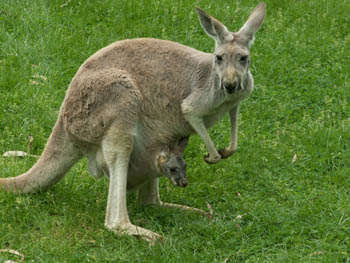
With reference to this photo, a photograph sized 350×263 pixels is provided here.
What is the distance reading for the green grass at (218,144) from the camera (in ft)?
15.3

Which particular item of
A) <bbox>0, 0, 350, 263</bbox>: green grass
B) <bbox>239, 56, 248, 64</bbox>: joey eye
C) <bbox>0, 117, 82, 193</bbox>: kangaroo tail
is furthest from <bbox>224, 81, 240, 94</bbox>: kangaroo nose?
<bbox>0, 117, 82, 193</bbox>: kangaroo tail

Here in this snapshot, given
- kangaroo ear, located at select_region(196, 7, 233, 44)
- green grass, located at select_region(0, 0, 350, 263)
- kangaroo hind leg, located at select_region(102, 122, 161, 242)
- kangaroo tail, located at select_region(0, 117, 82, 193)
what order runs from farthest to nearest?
kangaroo tail, located at select_region(0, 117, 82, 193) → kangaroo ear, located at select_region(196, 7, 233, 44) → kangaroo hind leg, located at select_region(102, 122, 161, 242) → green grass, located at select_region(0, 0, 350, 263)

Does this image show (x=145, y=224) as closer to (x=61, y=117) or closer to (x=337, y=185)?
(x=61, y=117)

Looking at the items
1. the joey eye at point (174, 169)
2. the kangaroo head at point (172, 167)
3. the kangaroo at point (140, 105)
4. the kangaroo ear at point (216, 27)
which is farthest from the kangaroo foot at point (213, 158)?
the kangaroo ear at point (216, 27)

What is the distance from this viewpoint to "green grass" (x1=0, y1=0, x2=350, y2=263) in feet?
15.3

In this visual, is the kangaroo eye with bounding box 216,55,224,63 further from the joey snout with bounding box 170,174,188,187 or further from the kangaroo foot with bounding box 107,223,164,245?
the kangaroo foot with bounding box 107,223,164,245

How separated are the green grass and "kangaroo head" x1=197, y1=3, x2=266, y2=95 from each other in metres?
1.04

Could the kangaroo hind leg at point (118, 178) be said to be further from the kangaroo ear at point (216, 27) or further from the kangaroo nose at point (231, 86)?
the kangaroo ear at point (216, 27)

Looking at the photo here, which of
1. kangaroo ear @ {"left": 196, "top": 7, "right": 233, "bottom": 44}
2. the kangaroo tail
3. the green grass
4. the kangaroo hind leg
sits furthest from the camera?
the kangaroo tail

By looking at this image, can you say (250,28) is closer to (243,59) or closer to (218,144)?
(243,59)

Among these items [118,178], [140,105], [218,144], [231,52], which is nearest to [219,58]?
[231,52]

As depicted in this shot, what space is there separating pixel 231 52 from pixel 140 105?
0.80 metres

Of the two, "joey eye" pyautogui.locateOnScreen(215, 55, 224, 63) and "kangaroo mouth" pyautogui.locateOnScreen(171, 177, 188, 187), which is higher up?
"joey eye" pyautogui.locateOnScreen(215, 55, 224, 63)

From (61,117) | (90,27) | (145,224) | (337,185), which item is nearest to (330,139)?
(337,185)
